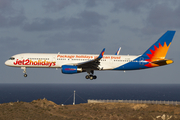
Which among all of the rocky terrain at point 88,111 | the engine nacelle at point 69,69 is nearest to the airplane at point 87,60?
the engine nacelle at point 69,69

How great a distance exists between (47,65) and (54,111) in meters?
11.1

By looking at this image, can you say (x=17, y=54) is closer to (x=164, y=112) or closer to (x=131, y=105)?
(x=131, y=105)

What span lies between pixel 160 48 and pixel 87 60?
19.1 meters

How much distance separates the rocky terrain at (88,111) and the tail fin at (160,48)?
13618 mm

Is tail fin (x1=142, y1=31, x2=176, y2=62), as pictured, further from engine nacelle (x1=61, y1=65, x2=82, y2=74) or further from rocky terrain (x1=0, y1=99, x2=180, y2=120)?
engine nacelle (x1=61, y1=65, x2=82, y2=74)

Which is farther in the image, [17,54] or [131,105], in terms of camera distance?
[131,105]

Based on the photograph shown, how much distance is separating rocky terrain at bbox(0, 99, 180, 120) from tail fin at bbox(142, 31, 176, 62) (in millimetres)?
13618

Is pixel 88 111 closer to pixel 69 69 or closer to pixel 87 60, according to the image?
pixel 69 69

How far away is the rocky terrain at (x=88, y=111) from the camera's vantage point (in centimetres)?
4772

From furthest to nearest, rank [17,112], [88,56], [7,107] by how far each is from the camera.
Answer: [88,56], [7,107], [17,112]

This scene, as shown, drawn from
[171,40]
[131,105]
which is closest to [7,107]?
[131,105]

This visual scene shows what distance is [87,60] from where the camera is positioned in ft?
177

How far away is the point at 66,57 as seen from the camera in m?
53.9

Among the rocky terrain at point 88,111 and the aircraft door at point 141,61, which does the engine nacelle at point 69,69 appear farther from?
the aircraft door at point 141,61
